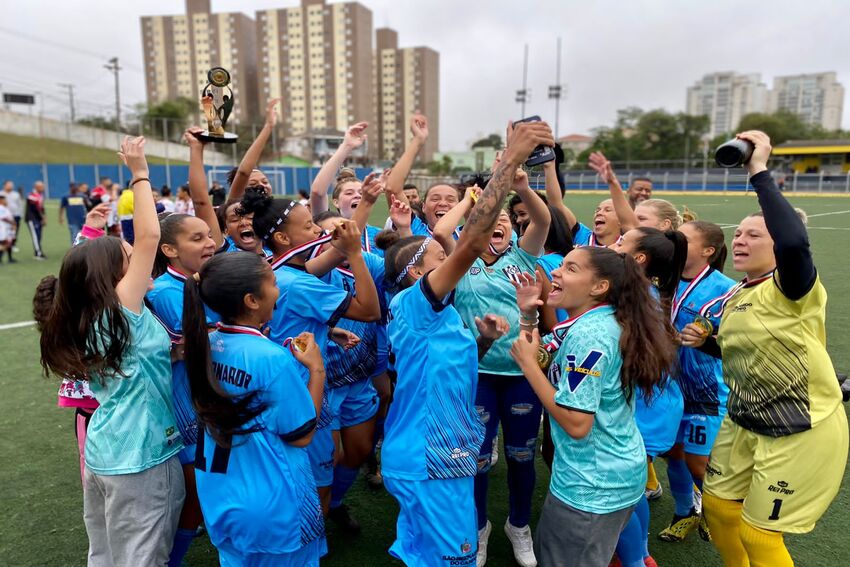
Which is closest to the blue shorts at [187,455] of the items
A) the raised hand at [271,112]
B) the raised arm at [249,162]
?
the raised arm at [249,162]

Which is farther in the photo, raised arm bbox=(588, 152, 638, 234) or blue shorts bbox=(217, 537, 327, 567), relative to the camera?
raised arm bbox=(588, 152, 638, 234)

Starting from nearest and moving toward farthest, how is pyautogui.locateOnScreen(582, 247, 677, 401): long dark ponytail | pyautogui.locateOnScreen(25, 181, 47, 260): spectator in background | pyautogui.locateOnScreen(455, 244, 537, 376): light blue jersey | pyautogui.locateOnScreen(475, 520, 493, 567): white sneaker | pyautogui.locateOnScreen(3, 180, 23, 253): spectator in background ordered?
1. pyautogui.locateOnScreen(582, 247, 677, 401): long dark ponytail
2. pyautogui.locateOnScreen(455, 244, 537, 376): light blue jersey
3. pyautogui.locateOnScreen(475, 520, 493, 567): white sneaker
4. pyautogui.locateOnScreen(25, 181, 47, 260): spectator in background
5. pyautogui.locateOnScreen(3, 180, 23, 253): spectator in background

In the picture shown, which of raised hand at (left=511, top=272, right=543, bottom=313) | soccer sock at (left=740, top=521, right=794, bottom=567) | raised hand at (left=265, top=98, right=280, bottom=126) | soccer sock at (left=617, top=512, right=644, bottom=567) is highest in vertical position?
raised hand at (left=265, top=98, right=280, bottom=126)

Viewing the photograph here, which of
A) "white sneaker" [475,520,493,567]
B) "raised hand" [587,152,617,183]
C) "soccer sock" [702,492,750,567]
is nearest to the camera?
"soccer sock" [702,492,750,567]

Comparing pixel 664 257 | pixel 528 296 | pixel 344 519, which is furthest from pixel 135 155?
pixel 664 257

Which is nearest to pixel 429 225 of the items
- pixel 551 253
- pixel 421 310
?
pixel 551 253

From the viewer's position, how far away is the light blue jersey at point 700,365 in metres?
3.15

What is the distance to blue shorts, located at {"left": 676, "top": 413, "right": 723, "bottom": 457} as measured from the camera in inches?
124

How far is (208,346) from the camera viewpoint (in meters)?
2.08

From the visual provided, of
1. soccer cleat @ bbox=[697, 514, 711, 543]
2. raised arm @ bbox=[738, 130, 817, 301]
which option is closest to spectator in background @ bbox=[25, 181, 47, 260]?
soccer cleat @ bbox=[697, 514, 711, 543]

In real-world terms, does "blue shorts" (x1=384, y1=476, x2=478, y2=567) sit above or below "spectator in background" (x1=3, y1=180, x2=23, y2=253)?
below

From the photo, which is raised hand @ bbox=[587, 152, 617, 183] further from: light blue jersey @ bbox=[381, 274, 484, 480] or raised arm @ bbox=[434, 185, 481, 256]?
light blue jersey @ bbox=[381, 274, 484, 480]

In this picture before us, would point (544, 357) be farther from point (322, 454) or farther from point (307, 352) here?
point (322, 454)

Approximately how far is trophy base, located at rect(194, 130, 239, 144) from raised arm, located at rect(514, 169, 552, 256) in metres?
1.62
